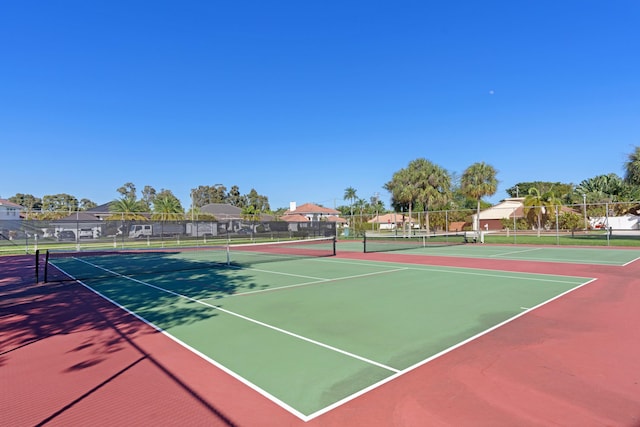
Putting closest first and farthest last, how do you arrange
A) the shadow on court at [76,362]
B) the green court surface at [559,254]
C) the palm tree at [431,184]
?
the shadow on court at [76,362] → the green court surface at [559,254] → the palm tree at [431,184]

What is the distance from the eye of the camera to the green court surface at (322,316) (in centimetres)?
491

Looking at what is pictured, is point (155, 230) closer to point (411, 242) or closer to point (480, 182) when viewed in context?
point (411, 242)

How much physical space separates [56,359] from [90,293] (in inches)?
257

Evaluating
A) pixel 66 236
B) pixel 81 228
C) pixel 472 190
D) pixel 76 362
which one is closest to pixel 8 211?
pixel 66 236

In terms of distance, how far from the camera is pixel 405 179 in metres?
45.9

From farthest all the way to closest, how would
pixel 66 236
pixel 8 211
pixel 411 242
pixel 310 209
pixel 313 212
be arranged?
pixel 310 209, pixel 313 212, pixel 8 211, pixel 411 242, pixel 66 236

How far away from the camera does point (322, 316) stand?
790 centimetres

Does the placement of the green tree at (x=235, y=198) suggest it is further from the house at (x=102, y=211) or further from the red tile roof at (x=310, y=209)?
the house at (x=102, y=211)

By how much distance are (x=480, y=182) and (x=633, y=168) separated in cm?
1283

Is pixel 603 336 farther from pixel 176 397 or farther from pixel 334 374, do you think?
pixel 176 397

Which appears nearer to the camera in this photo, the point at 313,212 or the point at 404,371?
the point at 404,371

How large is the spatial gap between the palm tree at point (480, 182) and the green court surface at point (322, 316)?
91.1 feet

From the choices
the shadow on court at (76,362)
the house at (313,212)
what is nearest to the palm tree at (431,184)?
the shadow on court at (76,362)

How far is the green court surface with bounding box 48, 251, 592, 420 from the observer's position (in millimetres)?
4910
